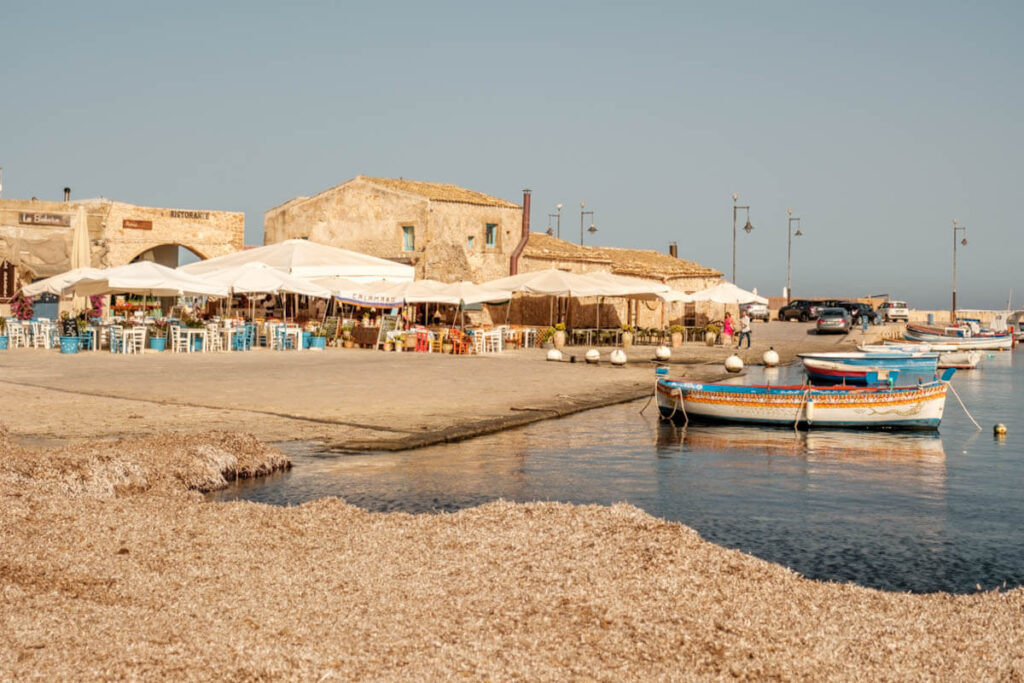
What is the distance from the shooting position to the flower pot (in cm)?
2947

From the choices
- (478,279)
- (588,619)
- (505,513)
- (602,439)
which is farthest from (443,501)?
(478,279)

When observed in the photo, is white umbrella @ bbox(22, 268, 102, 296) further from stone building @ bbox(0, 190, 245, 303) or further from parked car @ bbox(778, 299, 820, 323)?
parked car @ bbox(778, 299, 820, 323)

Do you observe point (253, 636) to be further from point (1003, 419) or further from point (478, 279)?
point (478, 279)

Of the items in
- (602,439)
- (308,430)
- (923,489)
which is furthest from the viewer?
(602,439)

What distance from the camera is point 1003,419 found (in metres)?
22.0

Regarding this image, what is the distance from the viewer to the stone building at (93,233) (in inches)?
1604

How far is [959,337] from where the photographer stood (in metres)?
51.5

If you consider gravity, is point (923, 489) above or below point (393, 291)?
below

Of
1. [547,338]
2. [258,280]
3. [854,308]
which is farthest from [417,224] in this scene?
[854,308]

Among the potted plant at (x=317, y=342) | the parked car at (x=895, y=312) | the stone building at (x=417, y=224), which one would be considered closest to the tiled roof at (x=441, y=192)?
the stone building at (x=417, y=224)

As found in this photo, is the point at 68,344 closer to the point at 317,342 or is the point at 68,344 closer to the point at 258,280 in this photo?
the point at 258,280

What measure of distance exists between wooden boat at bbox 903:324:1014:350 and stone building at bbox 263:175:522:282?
20.0 metres

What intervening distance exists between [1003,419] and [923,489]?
10.3 m

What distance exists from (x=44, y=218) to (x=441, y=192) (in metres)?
17.1
